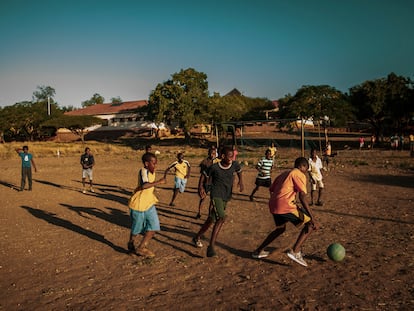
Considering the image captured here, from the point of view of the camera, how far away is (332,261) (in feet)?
18.8

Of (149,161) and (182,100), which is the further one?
(182,100)

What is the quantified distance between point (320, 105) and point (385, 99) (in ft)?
19.4

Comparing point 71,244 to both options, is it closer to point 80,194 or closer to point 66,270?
point 66,270

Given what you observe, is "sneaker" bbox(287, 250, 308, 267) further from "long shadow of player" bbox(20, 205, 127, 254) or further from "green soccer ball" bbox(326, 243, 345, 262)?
"long shadow of player" bbox(20, 205, 127, 254)

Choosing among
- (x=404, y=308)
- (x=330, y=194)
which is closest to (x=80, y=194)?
(x=330, y=194)

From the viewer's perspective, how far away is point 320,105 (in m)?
32.8

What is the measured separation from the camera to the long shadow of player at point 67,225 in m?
7.04

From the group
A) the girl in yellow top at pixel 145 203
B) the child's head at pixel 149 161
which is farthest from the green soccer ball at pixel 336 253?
the child's head at pixel 149 161

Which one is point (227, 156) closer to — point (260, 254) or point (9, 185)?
point (260, 254)

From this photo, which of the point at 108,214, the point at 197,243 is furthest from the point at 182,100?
the point at 197,243

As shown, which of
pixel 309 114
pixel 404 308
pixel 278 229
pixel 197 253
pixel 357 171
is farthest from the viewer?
pixel 309 114

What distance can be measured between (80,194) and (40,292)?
8.60 meters

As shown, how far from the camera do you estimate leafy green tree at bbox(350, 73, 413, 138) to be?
1266 inches

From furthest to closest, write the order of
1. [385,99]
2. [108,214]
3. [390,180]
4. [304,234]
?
[385,99] → [390,180] → [108,214] → [304,234]
